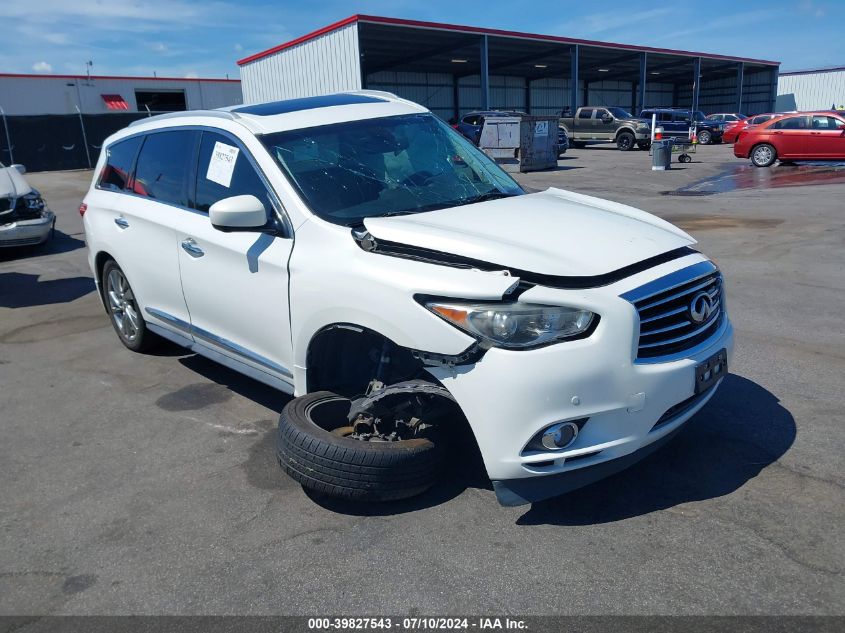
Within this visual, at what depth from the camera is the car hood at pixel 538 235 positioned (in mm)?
2963

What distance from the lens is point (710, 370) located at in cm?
320

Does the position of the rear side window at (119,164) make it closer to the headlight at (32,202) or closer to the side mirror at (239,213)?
the side mirror at (239,213)

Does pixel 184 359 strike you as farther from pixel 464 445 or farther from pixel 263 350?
pixel 464 445

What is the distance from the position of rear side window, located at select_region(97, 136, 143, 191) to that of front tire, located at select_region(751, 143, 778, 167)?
2232 centimetres

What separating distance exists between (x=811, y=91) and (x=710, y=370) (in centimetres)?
6904

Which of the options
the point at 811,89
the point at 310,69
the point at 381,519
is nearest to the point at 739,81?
the point at 811,89

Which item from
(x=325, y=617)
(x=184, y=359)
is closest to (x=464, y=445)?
(x=325, y=617)

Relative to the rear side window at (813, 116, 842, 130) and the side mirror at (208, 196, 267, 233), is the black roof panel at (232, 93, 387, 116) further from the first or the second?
the rear side window at (813, 116, 842, 130)

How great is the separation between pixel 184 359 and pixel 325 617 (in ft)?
11.7

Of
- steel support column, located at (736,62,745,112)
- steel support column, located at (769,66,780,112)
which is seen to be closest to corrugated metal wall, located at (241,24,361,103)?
steel support column, located at (736,62,745,112)

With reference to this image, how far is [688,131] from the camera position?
34.8 m

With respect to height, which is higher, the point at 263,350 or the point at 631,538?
the point at 263,350

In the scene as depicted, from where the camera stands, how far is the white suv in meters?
2.81

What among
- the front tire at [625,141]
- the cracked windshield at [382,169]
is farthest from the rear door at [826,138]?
the cracked windshield at [382,169]
